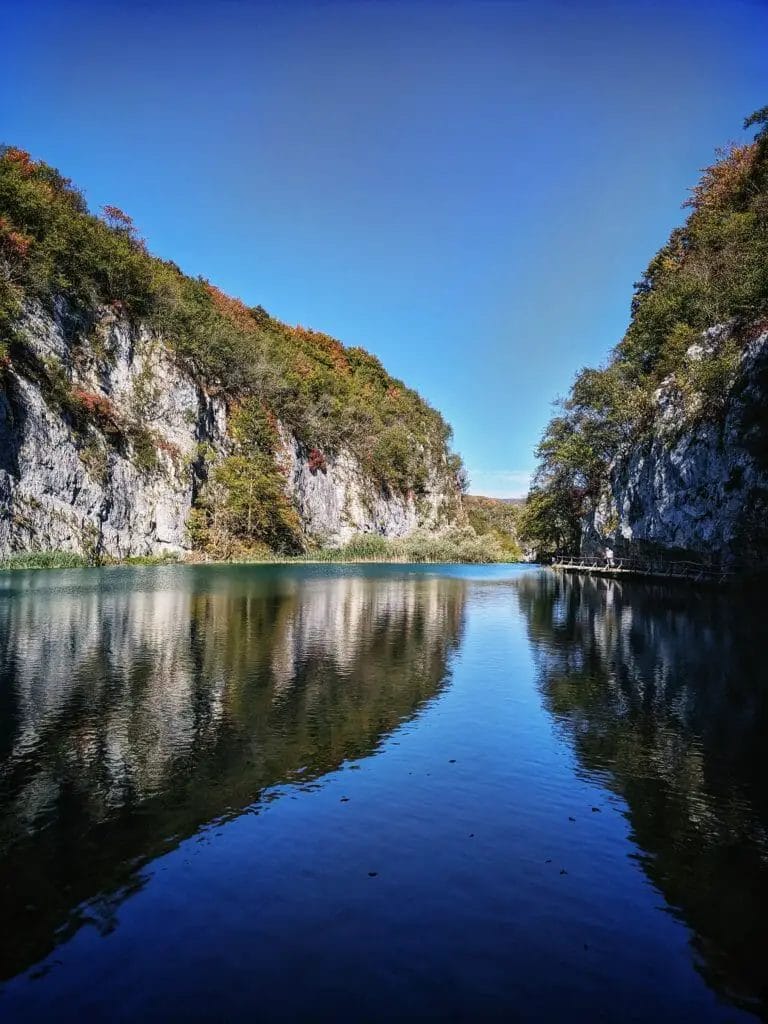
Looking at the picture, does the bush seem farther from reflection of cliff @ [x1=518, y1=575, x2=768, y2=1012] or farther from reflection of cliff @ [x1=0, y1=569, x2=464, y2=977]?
reflection of cliff @ [x1=518, y1=575, x2=768, y2=1012]

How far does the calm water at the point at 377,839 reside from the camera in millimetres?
4555

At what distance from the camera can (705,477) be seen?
34.5 meters

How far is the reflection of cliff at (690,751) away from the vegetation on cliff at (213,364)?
1636 inches

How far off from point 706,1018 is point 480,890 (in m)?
2.01

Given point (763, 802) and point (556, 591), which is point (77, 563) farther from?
point (763, 802)

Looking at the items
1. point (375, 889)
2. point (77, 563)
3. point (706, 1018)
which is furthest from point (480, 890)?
point (77, 563)

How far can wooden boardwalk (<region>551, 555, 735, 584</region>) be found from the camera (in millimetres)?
37594

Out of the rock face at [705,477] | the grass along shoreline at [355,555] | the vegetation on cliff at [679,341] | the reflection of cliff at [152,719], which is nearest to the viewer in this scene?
the reflection of cliff at [152,719]

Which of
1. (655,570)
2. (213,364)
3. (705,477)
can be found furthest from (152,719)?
(213,364)

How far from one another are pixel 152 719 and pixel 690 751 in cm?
867

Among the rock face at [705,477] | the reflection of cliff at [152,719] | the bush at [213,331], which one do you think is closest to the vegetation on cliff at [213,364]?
the bush at [213,331]

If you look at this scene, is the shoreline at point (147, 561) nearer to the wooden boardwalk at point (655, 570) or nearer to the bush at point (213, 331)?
the bush at point (213, 331)

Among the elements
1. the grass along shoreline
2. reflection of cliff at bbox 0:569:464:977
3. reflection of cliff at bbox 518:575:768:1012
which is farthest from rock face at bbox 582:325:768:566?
the grass along shoreline

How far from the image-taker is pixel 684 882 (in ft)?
19.9
